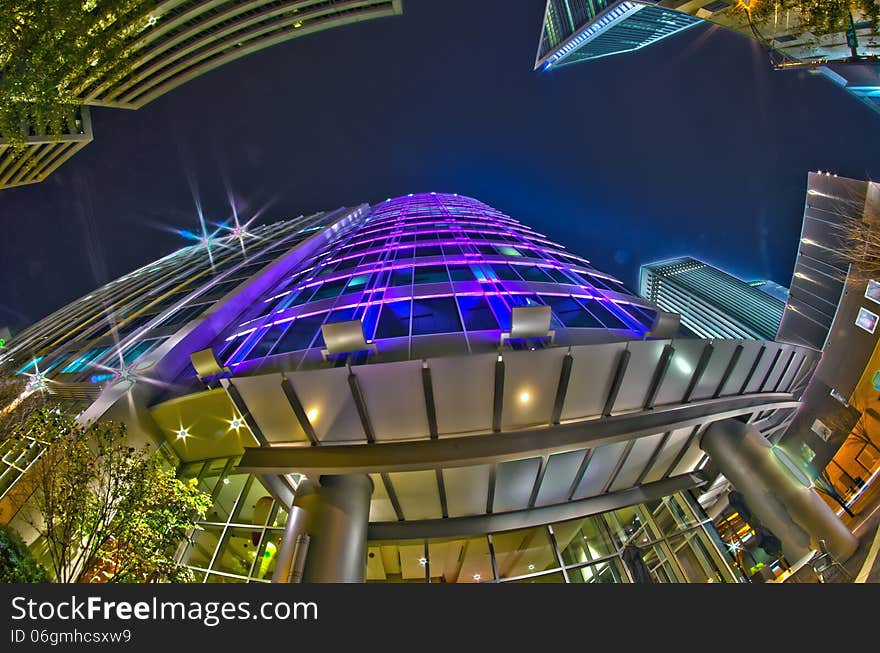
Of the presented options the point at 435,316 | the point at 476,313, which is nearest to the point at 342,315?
the point at 435,316

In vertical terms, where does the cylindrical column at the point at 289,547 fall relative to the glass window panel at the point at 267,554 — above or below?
above

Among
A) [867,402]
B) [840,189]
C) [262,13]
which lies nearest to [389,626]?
[867,402]

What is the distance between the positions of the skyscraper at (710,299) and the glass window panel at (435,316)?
72.8 meters

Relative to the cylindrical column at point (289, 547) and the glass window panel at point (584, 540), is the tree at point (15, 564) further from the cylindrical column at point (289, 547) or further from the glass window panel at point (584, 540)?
the glass window panel at point (584, 540)

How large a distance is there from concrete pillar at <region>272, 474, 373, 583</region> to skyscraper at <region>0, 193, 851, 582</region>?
0.04 m

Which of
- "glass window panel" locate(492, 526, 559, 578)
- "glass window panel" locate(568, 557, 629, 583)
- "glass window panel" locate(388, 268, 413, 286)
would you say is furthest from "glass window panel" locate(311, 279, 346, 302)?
"glass window panel" locate(568, 557, 629, 583)

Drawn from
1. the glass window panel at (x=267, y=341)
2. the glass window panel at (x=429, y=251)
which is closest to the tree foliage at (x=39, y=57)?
the glass window panel at (x=267, y=341)

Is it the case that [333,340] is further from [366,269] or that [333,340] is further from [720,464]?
[720,464]

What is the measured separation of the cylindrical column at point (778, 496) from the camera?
8.88m

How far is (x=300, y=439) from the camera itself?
8.80 m

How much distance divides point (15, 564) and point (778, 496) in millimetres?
16547

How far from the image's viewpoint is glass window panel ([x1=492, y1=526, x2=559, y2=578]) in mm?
9805

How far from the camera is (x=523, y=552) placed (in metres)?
10.1

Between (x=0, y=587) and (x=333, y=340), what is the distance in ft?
21.0
